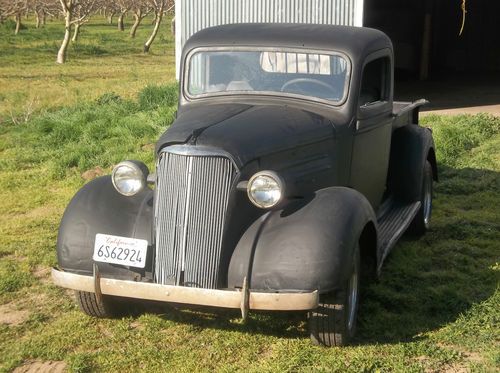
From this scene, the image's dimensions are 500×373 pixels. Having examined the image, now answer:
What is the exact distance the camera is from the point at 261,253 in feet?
13.6

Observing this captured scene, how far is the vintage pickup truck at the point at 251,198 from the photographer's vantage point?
408 cm

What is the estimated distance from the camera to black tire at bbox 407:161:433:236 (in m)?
6.44

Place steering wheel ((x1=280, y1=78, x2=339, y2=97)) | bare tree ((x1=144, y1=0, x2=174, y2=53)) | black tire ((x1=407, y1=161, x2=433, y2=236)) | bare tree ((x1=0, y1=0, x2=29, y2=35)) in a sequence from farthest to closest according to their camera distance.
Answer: bare tree ((x1=0, y1=0, x2=29, y2=35)), bare tree ((x1=144, y1=0, x2=174, y2=53)), black tire ((x1=407, y1=161, x2=433, y2=236)), steering wheel ((x1=280, y1=78, x2=339, y2=97))

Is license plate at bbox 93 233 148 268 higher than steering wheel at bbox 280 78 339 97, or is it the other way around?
steering wheel at bbox 280 78 339 97

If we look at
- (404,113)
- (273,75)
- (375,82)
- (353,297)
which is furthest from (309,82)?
(404,113)

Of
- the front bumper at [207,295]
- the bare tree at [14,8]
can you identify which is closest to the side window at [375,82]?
the front bumper at [207,295]

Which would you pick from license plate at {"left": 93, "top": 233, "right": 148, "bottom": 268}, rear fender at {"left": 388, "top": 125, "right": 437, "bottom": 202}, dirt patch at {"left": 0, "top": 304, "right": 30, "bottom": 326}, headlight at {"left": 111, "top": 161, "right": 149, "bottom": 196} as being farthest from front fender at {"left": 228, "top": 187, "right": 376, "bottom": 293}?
rear fender at {"left": 388, "top": 125, "right": 437, "bottom": 202}

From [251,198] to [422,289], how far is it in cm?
173

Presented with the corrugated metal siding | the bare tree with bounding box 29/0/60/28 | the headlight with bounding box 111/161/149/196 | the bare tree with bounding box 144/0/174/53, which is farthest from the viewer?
the bare tree with bounding box 29/0/60/28

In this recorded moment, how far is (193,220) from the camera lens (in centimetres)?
418

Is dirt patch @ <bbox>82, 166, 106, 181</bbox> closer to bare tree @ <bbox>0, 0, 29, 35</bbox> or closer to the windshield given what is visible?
the windshield

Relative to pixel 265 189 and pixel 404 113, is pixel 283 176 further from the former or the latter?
pixel 404 113

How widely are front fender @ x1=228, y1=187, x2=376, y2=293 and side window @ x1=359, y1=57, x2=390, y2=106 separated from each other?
1.33 m

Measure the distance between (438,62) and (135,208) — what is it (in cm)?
1895
